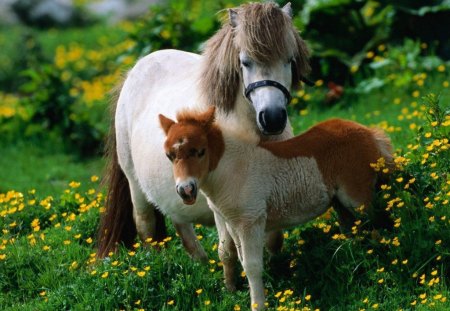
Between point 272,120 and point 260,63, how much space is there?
0.43 metres

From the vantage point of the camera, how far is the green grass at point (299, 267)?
536 cm

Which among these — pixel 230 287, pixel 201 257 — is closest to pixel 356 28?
pixel 201 257

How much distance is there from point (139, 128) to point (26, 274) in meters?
1.36

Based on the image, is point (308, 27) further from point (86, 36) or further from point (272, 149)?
point (86, 36)

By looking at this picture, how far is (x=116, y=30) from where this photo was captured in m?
18.8

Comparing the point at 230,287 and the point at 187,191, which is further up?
the point at 187,191

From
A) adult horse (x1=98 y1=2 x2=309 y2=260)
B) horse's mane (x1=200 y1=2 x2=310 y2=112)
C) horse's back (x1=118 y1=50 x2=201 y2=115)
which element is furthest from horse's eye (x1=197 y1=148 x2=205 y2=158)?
horse's back (x1=118 y1=50 x2=201 y2=115)

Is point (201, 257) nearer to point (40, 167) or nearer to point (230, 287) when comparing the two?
point (230, 287)

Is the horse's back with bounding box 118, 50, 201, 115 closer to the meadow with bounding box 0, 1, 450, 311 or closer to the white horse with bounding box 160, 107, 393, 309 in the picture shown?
the meadow with bounding box 0, 1, 450, 311

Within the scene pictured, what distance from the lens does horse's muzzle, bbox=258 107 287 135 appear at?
5.32m

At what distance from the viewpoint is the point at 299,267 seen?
5.84 meters

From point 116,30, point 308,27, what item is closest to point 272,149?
point 308,27

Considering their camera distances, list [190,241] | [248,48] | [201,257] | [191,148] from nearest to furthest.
Answer: [191,148], [248,48], [201,257], [190,241]

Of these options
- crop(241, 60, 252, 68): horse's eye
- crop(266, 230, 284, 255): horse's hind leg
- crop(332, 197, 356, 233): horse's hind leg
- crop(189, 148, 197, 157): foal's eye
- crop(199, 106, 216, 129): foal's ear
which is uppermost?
crop(241, 60, 252, 68): horse's eye
